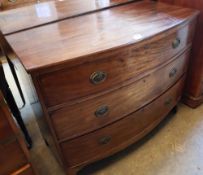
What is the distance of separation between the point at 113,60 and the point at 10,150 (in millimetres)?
553

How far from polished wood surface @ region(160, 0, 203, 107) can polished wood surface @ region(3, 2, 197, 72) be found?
167 mm

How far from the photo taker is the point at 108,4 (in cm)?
138

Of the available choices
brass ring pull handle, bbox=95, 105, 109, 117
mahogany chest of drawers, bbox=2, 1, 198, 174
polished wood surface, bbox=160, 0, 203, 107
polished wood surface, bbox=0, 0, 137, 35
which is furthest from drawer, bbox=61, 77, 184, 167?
polished wood surface, bbox=0, 0, 137, 35

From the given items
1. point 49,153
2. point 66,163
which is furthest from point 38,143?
point 66,163

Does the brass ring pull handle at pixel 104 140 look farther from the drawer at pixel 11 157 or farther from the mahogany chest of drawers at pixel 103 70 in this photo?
the drawer at pixel 11 157

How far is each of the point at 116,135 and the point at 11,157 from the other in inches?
22.9

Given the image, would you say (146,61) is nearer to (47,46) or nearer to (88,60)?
(88,60)

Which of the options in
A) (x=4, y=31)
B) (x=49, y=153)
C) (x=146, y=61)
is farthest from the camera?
(x=49, y=153)

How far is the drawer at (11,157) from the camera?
77 cm

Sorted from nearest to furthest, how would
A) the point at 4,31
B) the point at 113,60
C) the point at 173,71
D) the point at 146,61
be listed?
the point at 113,60, the point at 146,61, the point at 4,31, the point at 173,71

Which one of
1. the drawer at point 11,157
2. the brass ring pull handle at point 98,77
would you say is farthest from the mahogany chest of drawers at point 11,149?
the brass ring pull handle at point 98,77

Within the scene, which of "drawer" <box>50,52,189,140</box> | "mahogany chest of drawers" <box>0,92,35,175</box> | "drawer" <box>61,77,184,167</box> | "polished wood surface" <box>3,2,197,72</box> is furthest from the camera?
"drawer" <box>61,77,184,167</box>

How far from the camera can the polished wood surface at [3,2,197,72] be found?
0.84 m

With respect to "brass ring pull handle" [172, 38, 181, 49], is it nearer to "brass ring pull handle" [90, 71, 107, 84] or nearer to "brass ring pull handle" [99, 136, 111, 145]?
"brass ring pull handle" [90, 71, 107, 84]
